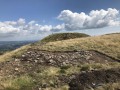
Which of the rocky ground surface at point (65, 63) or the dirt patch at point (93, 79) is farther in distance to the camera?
the rocky ground surface at point (65, 63)

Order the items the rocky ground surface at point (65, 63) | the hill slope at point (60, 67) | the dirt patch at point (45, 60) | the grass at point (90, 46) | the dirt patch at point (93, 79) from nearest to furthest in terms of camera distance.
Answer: the dirt patch at point (93, 79) < the hill slope at point (60, 67) < the rocky ground surface at point (65, 63) < the dirt patch at point (45, 60) < the grass at point (90, 46)

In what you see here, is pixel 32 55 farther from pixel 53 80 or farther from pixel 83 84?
pixel 83 84

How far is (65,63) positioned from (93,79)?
6.38 m

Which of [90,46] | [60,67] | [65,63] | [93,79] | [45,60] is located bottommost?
[93,79]

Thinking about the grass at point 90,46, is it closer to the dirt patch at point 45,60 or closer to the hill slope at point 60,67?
the hill slope at point 60,67

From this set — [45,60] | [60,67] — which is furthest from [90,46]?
[60,67]

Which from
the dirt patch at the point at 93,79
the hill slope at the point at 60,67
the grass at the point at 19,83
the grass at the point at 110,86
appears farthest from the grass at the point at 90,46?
the grass at the point at 19,83

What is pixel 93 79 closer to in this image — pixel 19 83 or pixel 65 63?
pixel 65 63

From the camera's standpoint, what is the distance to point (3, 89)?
1908 cm

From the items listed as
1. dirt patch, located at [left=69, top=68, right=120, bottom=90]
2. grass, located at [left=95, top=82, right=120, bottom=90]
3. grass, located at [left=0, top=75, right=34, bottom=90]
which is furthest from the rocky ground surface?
grass, located at [left=0, top=75, right=34, bottom=90]

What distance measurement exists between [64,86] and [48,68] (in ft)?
16.5

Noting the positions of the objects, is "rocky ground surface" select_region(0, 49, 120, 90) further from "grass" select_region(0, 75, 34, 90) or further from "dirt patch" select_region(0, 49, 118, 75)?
"grass" select_region(0, 75, 34, 90)

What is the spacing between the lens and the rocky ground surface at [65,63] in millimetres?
21625

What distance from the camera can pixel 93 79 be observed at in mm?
21688
